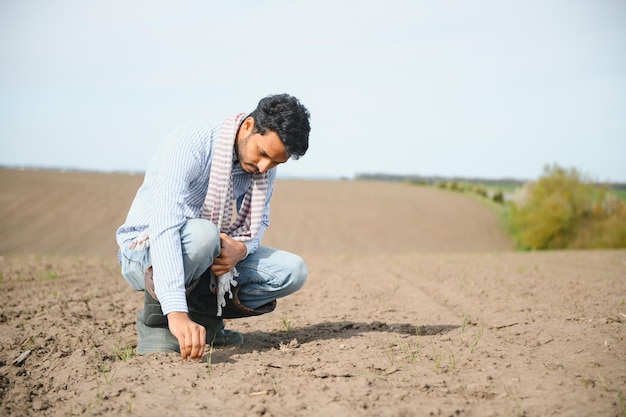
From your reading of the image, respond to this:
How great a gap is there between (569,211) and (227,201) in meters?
16.8

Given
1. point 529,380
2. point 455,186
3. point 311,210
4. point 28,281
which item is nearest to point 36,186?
point 311,210

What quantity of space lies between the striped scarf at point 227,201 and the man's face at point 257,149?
0.06 meters

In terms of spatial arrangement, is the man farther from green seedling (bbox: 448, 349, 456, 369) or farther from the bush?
the bush

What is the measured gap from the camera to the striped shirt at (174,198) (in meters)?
2.60

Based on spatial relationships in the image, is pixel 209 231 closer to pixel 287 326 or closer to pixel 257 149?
pixel 257 149

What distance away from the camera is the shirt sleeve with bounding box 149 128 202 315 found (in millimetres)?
2584

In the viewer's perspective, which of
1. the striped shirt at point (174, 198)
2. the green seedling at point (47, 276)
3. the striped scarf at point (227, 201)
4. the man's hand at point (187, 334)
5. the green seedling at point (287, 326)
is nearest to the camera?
the man's hand at point (187, 334)

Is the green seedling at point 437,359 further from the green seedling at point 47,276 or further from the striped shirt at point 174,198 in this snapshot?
the green seedling at point 47,276

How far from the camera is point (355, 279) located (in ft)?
21.1

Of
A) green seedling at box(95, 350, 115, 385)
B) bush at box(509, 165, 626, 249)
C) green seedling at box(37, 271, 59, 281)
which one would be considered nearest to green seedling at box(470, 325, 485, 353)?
green seedling at box(95, 350, 115, 385)

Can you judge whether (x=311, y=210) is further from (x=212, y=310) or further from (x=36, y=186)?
(x=212, y=310)

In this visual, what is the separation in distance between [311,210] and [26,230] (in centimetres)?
1168

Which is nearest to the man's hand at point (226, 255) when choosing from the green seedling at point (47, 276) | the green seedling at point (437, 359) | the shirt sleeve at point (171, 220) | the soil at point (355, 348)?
the shirt sleeve at point (171, 220)

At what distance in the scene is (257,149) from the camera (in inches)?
115
